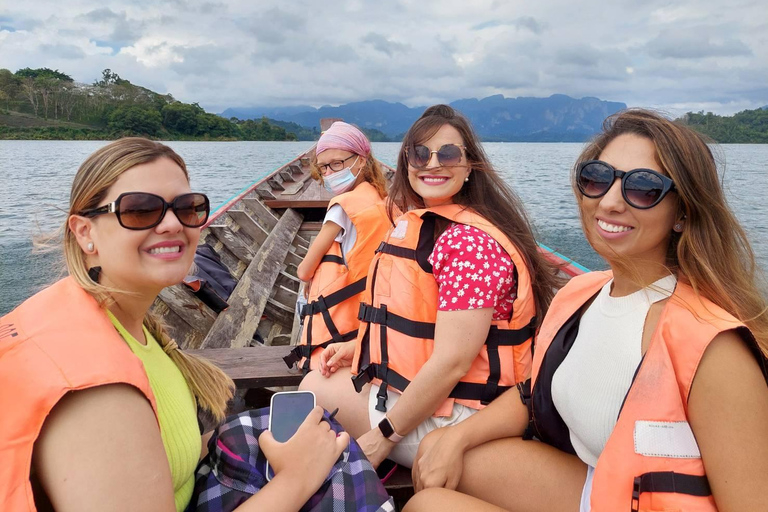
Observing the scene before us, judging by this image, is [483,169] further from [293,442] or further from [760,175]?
[760,175]

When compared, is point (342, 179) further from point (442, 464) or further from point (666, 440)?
point (666, 440)

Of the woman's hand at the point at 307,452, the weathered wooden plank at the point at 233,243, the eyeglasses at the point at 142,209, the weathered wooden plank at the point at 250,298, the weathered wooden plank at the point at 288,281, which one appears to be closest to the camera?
the eyeglasses at the point at 142,209

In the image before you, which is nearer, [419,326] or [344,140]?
[419,326]

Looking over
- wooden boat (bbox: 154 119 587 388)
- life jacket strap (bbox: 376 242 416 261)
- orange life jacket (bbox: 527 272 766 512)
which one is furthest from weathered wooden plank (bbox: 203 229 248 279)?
orange life jacket (bbox: 527 272 766 512)

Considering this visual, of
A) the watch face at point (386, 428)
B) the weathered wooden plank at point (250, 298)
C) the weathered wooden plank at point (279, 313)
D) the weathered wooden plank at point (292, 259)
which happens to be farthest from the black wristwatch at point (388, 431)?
the weathered wooden plank at point (292, 259)

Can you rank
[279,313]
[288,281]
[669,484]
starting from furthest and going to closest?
[288,281], [279,313], [669,484]

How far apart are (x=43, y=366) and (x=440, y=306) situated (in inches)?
46.4

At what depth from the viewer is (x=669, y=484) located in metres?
1.15

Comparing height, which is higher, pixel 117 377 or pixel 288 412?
pixel 117 377

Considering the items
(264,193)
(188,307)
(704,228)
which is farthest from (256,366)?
(264,193)

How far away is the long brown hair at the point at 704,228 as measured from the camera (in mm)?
1235

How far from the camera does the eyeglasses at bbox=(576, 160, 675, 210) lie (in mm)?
1247

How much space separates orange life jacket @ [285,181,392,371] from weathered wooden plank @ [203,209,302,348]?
1.09 m

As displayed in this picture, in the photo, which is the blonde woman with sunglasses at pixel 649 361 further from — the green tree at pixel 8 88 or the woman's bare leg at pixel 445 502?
the green tree at pixel 8 88
